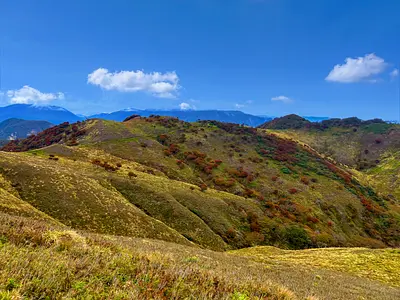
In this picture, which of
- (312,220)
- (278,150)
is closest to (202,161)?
(312,220)

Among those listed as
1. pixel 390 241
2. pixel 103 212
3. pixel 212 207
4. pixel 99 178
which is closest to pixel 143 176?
pixel 99 178

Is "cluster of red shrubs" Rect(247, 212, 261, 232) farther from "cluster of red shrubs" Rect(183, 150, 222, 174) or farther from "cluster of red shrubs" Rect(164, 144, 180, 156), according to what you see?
"cluster of red shrubs" Rect(164, 144, 180, 156)

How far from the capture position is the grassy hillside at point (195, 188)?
39375mm

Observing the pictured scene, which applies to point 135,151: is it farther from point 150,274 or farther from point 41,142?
point 150,274

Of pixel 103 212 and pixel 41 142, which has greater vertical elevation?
pixel 41 142

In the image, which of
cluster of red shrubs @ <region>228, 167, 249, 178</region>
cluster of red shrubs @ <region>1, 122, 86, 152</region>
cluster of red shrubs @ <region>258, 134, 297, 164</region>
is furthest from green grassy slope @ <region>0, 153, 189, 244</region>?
cluster of red shrubs @ <region>258, 134, 297, 164</region>

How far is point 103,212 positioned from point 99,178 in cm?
1618

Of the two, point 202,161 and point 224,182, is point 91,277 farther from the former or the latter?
point 202,161

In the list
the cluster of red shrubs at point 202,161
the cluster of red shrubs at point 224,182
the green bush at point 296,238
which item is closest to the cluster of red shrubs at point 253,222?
the green bush at point 296,238

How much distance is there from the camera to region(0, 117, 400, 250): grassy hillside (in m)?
39.4

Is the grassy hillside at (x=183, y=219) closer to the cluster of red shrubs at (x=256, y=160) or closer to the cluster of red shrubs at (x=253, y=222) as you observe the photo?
the cluster of red shrubs at (x=253, y=222)

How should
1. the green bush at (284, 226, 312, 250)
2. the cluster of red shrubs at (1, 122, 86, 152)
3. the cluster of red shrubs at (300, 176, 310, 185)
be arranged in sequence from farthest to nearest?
the cluster of red shrubs at (1, 122, 86, 152) < the cluster of red shrubs at (300, 176, 310, 185) < the green bush at (284, 226, 312, 250)

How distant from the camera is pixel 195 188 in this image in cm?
6412

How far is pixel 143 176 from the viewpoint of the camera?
62219 mm
